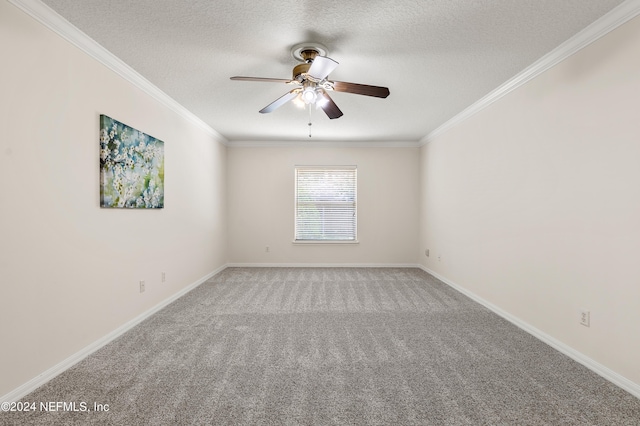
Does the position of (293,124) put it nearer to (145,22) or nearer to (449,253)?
(145,22)

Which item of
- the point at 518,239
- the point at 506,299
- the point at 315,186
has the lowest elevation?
the point at 506,299

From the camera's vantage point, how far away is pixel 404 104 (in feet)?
12.5

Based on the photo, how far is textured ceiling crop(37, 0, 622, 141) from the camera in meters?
1.99

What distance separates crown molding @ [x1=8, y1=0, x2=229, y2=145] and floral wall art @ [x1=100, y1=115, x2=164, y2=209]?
0.47 metres

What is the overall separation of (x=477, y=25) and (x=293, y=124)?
9.75ft

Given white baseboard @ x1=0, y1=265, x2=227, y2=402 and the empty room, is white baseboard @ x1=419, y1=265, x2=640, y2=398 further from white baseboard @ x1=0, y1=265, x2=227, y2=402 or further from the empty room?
white baseboard @ x1=0, y1=265, x2=227, y2=402

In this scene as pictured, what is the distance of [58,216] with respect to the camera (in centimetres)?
214

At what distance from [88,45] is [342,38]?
1.99m

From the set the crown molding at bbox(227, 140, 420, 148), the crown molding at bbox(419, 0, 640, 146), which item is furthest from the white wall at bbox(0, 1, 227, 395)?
the crown molding at bbox(419, 0, 640, 146)

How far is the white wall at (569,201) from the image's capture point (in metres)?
1.98

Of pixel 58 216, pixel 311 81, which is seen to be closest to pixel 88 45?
pixel 58 216

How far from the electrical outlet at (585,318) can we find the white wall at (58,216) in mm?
3827

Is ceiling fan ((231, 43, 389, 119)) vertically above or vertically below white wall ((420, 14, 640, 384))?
above

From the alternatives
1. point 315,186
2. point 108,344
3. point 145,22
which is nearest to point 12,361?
point 108,344
